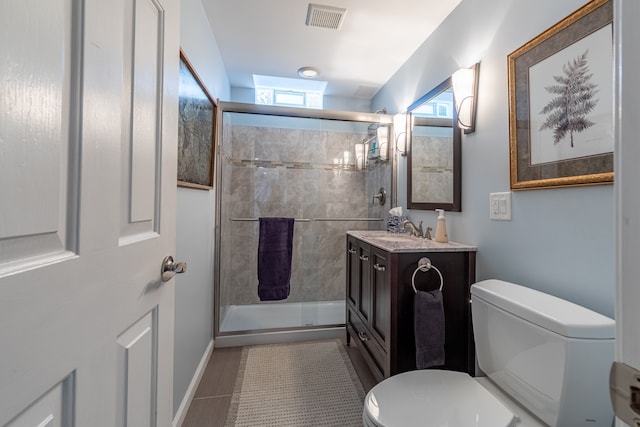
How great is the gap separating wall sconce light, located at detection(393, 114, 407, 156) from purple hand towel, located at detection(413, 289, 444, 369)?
132 centimetres

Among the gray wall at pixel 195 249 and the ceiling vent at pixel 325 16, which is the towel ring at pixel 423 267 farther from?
the ceiling vent at pixel 325 16

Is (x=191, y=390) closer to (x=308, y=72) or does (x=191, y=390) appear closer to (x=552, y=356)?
(x=552, y=356)

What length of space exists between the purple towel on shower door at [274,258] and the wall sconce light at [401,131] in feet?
3.68

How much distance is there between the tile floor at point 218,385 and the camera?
1.46 meters

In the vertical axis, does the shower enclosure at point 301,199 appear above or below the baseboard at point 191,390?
above

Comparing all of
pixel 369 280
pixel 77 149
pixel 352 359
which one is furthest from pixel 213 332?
pixel 77 149

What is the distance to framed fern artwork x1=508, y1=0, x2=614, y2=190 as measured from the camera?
0.88 m

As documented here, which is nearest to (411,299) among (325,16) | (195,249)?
(195,249)

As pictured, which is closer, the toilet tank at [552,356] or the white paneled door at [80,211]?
the white paneled door at [80,211]

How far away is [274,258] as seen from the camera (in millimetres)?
2371

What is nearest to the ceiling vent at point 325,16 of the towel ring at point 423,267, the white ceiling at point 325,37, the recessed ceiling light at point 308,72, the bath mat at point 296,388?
the white ceiling at point 325,37

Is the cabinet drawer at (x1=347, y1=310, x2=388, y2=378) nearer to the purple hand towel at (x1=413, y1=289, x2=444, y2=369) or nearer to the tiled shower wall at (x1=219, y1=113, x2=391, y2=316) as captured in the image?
the purple hand towel at (x1=413, y1=289, x2=444, y2=369)

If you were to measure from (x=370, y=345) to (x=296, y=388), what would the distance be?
527mm

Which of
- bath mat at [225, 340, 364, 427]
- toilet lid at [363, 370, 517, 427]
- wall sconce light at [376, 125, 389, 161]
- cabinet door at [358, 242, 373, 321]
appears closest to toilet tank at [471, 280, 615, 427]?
toilet lid at [363, 370, 517, 427]
